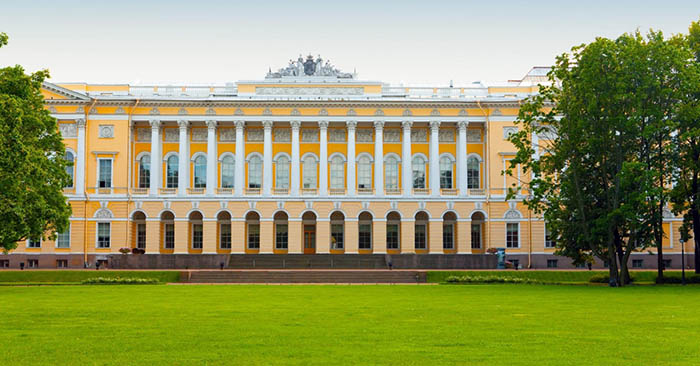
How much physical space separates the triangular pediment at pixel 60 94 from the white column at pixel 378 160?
840 inches

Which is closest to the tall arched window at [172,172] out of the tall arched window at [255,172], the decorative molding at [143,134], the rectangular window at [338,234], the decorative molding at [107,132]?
the decorative molding at [143,134]

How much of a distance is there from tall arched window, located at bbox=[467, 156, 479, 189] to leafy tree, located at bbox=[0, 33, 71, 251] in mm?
31956

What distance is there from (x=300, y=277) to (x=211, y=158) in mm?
19822

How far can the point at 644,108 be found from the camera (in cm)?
3509

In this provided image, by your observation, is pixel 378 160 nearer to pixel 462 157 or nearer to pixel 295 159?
pixel 295 159

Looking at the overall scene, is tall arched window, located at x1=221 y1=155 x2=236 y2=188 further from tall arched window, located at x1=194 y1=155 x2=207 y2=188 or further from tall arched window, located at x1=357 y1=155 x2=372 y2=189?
tall arched window, located at x1=357 y1=155 x2=372 y2=189

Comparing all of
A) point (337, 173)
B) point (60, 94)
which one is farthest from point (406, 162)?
point (60, 94)

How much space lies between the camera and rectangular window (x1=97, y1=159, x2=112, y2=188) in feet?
192

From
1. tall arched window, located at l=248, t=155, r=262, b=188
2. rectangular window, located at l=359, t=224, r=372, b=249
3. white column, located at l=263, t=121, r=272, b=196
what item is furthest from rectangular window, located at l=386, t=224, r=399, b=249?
tall arched window, located at l=248, t=155, r=262, b=188

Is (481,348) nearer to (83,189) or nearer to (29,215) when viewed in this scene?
(29,215)

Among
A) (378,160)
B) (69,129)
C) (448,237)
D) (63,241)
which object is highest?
(69,129)

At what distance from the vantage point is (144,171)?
60.1 meters

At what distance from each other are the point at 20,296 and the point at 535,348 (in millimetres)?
20796

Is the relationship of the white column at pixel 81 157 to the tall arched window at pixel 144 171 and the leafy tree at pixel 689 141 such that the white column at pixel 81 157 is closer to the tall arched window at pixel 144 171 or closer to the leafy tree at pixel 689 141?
the tall arched window at pixel 144 171
